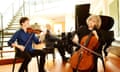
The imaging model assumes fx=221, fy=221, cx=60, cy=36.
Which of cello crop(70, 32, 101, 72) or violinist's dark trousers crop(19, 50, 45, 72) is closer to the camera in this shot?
cello crop(70, 32, 101, 72)

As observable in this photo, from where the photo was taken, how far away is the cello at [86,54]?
3.14m

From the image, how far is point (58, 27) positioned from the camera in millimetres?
18297

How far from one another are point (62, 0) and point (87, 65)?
9.82m

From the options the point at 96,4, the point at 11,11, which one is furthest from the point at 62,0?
the point at 96,4

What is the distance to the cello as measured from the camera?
3145 millimetres

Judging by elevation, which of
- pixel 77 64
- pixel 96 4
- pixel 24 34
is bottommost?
pixel 77 64

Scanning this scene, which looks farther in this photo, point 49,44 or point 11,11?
point 11,11

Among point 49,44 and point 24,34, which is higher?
point 24,34

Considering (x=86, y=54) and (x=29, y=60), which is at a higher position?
(x=86, y=54)

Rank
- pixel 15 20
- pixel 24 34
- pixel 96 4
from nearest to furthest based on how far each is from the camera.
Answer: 1. pixel 24 34
2. pixel 96 4
3. pixel 15 20

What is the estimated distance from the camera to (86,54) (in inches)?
126

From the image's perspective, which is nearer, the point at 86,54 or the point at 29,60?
the point at 86,54

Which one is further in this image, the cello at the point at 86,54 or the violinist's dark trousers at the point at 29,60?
the violinist's dark trousers at the point at 29,60

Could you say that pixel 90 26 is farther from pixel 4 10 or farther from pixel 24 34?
pixel 4 10
